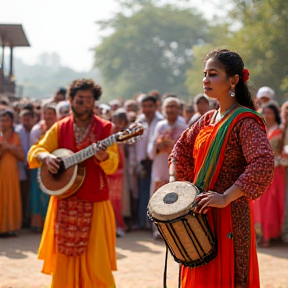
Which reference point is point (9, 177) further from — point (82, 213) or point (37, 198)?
point (82, 213)

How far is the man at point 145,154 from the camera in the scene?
9695 millimetres

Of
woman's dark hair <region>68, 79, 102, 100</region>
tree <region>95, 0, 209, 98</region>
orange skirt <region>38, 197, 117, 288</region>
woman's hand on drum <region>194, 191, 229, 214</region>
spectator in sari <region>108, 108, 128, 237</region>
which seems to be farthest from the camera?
tree <region>95, 0, 209, 98</region>

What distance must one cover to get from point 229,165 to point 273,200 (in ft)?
17.7

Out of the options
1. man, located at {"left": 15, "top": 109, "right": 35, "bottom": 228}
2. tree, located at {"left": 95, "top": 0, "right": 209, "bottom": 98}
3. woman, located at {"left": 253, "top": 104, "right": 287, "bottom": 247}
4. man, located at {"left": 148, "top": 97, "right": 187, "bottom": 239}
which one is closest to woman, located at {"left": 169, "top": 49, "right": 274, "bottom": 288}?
man, located at {"left": 148, "top": 97, "right": 187, "bottom": 239}

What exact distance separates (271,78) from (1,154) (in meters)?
21.2

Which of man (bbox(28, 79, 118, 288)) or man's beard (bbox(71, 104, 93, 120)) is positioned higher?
man's beard (bbox(71, 104, 93, 120))

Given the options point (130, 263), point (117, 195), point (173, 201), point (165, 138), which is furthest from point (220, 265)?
point (117, 195)

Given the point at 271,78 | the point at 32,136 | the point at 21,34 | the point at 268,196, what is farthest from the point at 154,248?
the point at 271,78

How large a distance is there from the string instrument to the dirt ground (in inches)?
56.1

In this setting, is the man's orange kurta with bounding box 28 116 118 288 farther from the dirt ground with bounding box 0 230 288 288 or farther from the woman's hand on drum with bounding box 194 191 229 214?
the woman's hand on drum with bounding box 194 191 229 214

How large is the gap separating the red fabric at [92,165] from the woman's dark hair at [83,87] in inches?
9.6

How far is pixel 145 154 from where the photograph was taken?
32.3 ft

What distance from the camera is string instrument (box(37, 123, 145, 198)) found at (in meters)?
5.36

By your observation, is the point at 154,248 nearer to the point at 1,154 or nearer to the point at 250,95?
the point at 1,154
